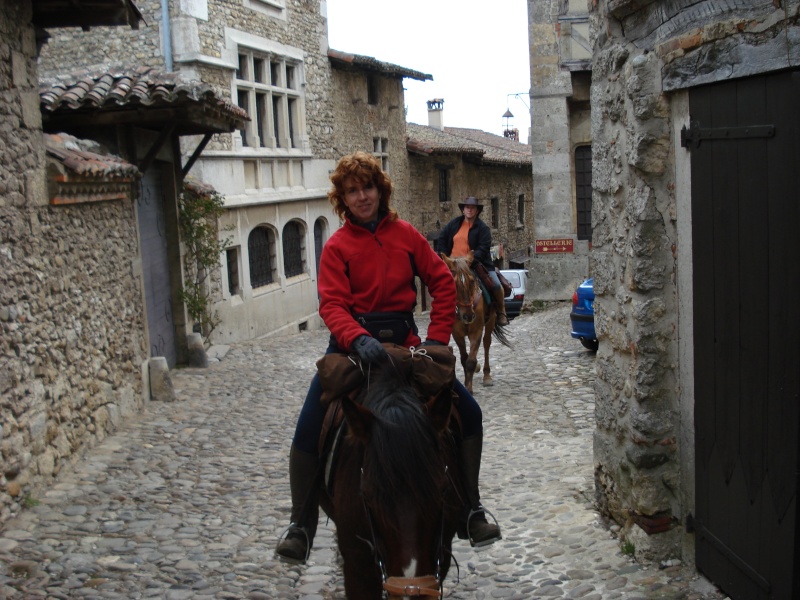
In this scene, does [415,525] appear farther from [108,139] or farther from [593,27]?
[108,139]

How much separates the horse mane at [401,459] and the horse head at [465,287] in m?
6.83

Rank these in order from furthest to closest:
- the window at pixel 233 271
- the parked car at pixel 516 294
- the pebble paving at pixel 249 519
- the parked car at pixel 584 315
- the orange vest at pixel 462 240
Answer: the parked car at pixel 516 294 → the window at pixel 233 271 → the parked car at pixel 584 315 → the orange vest at pixel 462 240 → the pebble paving at pixel 249 519

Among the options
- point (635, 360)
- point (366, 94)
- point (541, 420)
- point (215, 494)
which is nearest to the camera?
point (635, 360)

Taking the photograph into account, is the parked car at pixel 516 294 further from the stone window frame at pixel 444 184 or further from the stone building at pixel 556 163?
the stone window frame at pixel 444 184

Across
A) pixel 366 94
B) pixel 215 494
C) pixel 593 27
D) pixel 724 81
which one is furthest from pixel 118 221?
pixel 366 94

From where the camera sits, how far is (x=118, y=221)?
10.1 metres

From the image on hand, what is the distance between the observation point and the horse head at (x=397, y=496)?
3191 mm

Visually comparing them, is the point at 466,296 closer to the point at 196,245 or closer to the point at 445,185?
the point at 196,245

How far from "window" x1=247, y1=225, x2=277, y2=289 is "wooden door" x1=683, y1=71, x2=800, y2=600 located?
17022mm

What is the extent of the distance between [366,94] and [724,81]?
2425 cm

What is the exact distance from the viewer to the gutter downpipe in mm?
17969

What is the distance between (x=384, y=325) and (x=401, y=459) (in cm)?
119

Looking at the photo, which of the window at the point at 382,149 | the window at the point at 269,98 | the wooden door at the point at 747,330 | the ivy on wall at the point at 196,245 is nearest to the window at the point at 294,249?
the window at the point at 269,98

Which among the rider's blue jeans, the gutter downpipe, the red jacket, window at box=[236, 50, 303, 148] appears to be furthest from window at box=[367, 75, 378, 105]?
the rider's blue jeans
